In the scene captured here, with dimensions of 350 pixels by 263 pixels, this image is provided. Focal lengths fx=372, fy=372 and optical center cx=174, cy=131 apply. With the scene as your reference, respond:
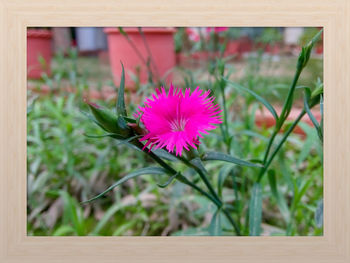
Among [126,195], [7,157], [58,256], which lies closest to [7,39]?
[7,157]

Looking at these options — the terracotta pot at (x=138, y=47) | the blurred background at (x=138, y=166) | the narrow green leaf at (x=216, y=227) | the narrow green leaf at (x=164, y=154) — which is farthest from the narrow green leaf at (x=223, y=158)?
the terracotta pot at (x=138, y=47)

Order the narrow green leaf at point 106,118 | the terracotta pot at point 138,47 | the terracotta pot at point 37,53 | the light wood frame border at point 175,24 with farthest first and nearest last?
the terracotta pot at point 138,47, the terracotta pot at point 37,53, the light wood frame border at point 175,24, the narrow green leaf at point 106,118

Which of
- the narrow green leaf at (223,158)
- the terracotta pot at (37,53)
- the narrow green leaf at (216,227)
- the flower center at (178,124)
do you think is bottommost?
the narrow green leaf at (216,227)

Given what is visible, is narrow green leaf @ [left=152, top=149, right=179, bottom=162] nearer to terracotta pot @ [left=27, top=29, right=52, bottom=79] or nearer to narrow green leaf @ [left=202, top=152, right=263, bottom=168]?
narrow green leaf @ [left=202, top=152, right=263, bottom=168]

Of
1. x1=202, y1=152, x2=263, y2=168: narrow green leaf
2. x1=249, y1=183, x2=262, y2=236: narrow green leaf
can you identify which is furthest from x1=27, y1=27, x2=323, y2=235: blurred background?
x1=202, y1=152, x2=263, y2=168: narrow green leaf

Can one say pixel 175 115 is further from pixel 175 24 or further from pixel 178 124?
pixel 175 24

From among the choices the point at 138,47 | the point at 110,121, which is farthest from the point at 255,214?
the point at 138,47

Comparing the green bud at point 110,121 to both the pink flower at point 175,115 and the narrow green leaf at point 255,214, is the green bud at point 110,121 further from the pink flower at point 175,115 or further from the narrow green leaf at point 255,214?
the narrow green leaf at point 255,214
